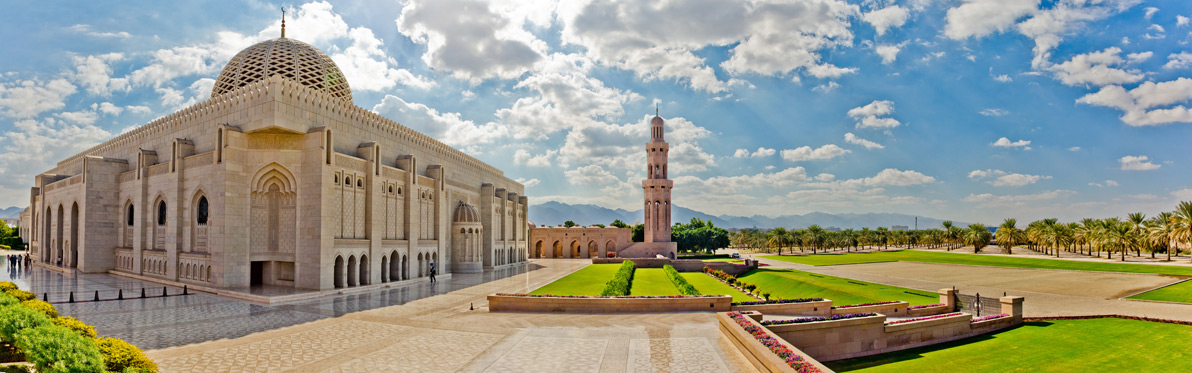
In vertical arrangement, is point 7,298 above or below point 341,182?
below

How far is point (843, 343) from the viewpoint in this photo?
14336mm

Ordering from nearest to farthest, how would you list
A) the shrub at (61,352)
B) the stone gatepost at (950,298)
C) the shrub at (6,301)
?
the shrub at (61,352) < the shrub at (6,301) < the stone gatepost at (950,298)

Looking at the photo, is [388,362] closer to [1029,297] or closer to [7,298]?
[7,298]

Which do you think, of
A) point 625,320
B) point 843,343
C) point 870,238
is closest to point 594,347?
point 625,320

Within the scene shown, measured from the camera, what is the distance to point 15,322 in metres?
9.15

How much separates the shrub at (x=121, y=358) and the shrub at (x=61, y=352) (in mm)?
237

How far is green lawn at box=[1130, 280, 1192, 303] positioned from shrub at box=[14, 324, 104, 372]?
121ft

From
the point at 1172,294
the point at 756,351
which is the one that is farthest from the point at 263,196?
the point at 1172,294

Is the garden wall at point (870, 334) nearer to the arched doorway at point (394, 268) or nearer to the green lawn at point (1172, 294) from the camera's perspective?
the green lawn at point (1172, 294)

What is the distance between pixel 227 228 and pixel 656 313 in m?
17.6

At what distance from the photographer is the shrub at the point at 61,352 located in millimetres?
7320

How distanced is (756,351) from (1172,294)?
29.4 meters

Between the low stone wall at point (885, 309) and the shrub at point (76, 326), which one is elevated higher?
the shrub at point (76, 326)

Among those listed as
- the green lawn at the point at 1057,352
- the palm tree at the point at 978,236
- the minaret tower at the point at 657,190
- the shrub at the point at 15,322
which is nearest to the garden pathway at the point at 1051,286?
the green lawn at the point at 1057,352
